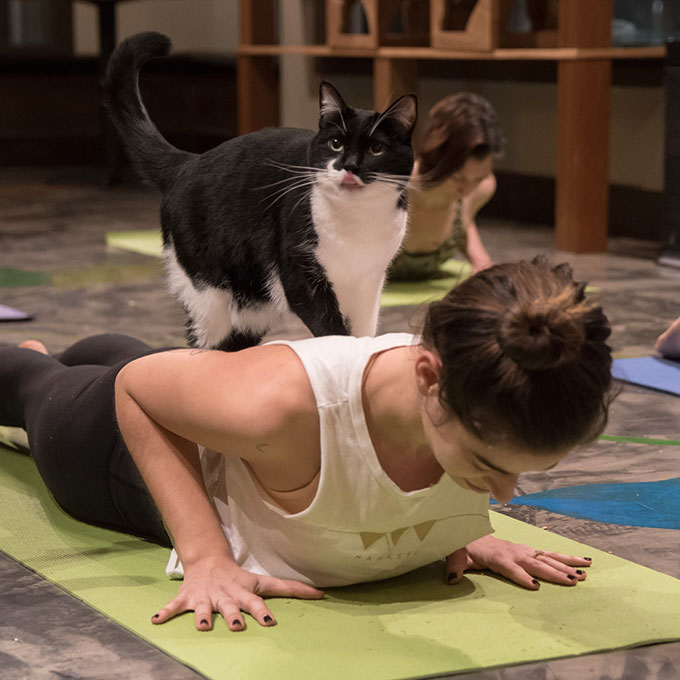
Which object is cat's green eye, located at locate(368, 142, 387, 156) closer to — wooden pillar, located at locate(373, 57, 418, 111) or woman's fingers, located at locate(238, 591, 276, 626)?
woman's fingers, located at locate(238, 591, 276, 626)

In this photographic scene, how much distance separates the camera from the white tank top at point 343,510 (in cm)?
150

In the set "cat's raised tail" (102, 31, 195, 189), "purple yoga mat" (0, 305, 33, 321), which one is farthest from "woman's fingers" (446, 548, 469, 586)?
"purple yoga mat" (0, 305, 33, 321)

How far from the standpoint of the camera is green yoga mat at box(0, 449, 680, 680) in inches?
57.4

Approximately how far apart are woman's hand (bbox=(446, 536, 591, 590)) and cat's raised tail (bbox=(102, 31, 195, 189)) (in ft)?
2.79

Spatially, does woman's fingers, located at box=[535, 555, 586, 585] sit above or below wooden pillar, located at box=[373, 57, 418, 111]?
below

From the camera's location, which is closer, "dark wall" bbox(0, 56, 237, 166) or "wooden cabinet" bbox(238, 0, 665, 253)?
"wooden cabinet" bbox(238, 0, 665, 253)

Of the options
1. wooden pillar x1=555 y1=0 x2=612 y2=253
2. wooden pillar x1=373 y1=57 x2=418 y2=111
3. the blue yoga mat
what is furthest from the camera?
wooden pillar x1=373 y1=57 x2=418 y2=111

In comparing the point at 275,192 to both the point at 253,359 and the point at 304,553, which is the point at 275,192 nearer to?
the point at 253,359

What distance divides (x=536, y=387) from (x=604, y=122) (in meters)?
3.92

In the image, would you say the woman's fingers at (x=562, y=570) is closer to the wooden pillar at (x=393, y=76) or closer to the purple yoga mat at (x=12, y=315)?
the purple yoga mat at (x=12, y=315)

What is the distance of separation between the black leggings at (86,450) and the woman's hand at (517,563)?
0.45 metres

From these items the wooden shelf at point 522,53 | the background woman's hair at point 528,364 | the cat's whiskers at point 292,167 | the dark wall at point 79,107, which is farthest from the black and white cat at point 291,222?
the dark wall at point 79,107

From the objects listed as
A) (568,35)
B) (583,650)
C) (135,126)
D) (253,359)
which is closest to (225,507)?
(253,359)

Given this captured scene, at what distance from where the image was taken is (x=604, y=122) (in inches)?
196
